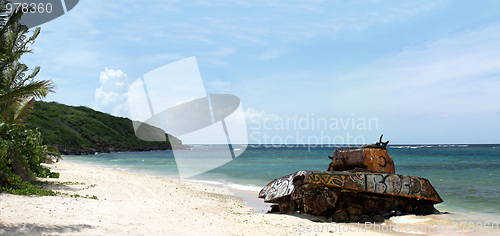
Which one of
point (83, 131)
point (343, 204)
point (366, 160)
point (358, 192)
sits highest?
point (83, 131)

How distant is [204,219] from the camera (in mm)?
9844

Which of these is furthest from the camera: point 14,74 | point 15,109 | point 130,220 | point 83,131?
point 83,131

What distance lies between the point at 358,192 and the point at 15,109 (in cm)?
1265

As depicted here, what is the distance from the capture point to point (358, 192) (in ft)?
37.7

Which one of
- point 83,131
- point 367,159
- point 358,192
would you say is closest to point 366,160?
point 367,159

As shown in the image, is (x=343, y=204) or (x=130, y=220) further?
(x=343, y=204)

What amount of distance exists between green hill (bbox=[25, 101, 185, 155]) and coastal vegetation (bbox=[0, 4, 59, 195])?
54.3 m

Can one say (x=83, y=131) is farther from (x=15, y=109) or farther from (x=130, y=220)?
(x=130, y=220)

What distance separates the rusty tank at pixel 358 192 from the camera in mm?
11258

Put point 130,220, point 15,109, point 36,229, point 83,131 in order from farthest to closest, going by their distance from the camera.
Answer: point 83,131, point 15,109, point 130,220, point 36,229

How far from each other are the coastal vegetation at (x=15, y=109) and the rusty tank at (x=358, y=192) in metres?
7.81

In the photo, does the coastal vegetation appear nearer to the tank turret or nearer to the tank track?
the tank track

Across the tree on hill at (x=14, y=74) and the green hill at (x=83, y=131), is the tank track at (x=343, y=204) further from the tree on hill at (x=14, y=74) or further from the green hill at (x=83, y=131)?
the green hill at (x=83, y=131)

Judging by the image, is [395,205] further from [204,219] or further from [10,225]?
[10,225]
